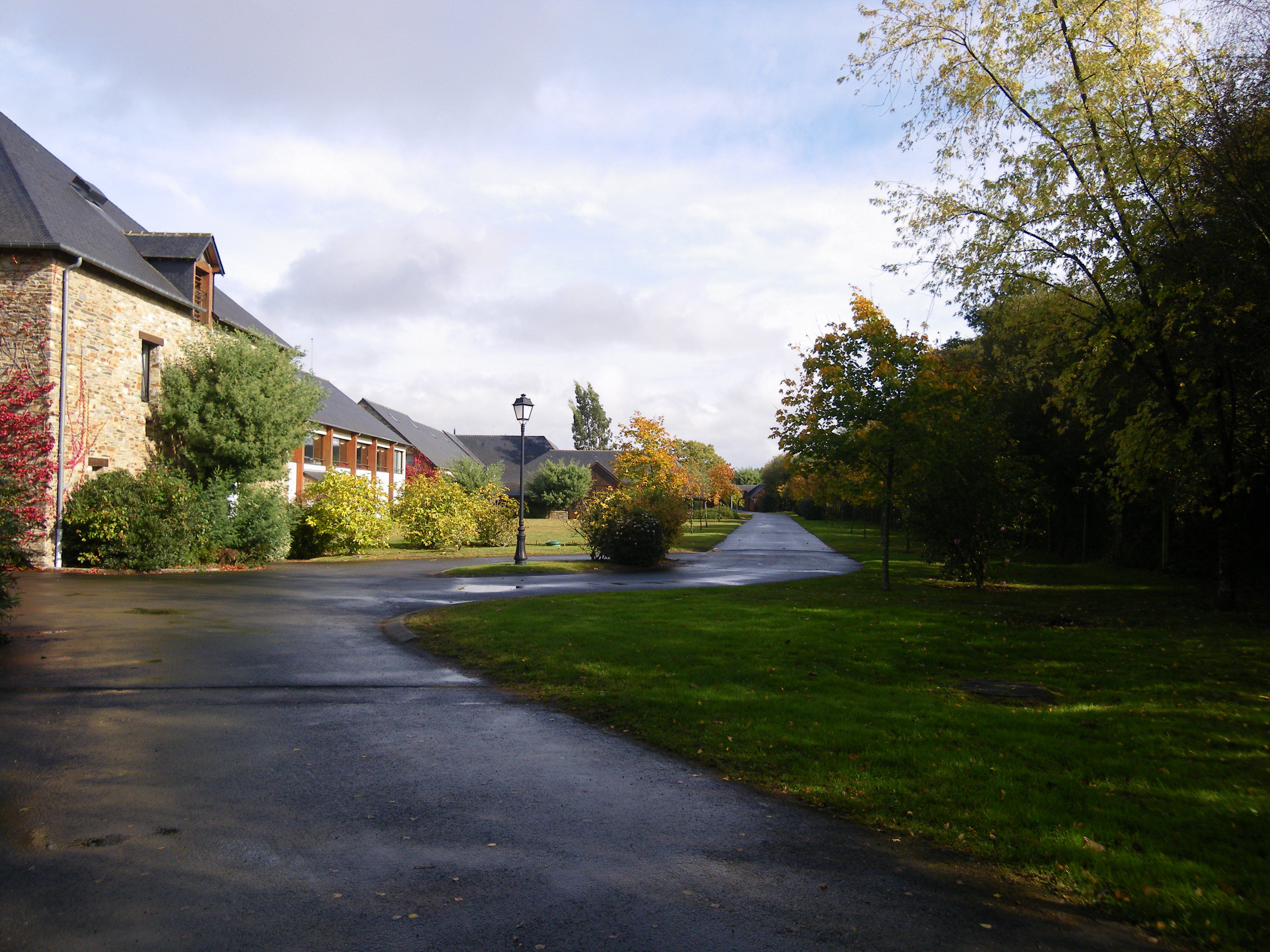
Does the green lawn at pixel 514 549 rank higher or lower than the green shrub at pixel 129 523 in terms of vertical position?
lower

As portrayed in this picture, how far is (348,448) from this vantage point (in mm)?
41531

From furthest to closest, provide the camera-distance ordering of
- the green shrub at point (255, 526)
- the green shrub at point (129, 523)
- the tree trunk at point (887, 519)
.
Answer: the green shrub at point (255, 526), the green shrub at point (129, 523), the tree trunk at point (887, 519)

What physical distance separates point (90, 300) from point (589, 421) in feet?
295

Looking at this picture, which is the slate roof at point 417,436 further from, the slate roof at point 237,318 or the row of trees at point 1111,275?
the row of trees at point 1111,275

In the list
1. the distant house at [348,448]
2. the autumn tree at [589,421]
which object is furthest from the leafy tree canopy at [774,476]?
the distant house at [348,448]

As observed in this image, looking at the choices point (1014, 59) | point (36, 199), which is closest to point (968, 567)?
point (1014, 59)

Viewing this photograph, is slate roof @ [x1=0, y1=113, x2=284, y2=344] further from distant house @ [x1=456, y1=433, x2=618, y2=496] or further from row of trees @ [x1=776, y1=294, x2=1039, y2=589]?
distant house @ [x1=456, y1=433, x2=618, y2=496]

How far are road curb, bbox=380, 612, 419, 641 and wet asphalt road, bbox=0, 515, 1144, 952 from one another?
8.27 ft

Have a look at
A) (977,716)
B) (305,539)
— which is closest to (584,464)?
(305,539)

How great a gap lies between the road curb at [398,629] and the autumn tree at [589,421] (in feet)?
306

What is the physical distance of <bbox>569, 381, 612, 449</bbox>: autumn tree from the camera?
106688 mm

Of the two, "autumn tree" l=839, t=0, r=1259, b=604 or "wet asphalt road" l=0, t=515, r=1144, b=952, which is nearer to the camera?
"wet asphalt road" l=0, t=515, r=1144, b=952

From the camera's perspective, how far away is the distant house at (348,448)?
36.1 meters

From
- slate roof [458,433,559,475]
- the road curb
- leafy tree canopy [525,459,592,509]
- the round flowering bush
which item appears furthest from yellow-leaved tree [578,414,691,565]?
slate roof [458,433,559,475]
